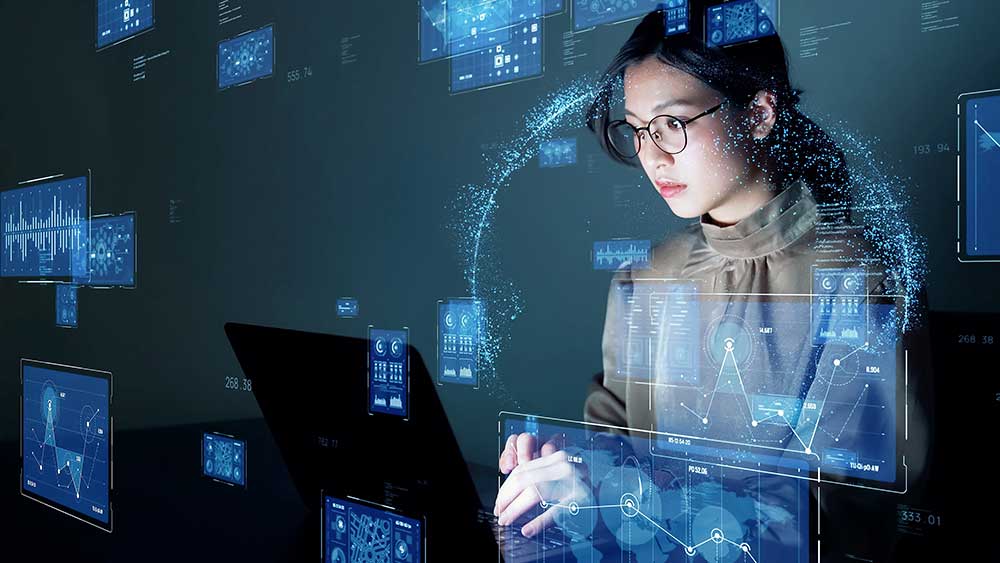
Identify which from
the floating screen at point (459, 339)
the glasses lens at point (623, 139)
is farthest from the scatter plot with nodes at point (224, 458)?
the glasses lens at point (623, 139)

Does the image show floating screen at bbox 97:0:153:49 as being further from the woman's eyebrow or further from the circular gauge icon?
the woman's eyebrow

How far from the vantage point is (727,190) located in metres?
1.30

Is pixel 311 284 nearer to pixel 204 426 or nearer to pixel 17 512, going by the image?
pixel 204 426

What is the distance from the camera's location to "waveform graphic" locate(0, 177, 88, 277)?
2648mm

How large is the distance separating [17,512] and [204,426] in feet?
3.90

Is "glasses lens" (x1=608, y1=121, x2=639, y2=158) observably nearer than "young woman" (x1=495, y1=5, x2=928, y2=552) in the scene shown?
No

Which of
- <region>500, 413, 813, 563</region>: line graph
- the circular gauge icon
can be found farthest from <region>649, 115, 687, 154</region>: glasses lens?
the circular gauge icon

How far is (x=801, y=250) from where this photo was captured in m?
1.23

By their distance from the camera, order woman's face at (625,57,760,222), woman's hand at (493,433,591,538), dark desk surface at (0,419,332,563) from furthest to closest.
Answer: dark desk surface at (0,419,332,563) → woman's hand at (493,433,591,538) → woman's face at (625,57,760,222)

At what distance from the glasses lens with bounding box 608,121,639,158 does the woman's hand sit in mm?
482

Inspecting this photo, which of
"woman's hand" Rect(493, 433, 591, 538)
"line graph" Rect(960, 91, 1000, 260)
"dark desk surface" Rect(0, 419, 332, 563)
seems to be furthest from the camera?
"dark desk surface" Rect(0, 419, 332, 563)

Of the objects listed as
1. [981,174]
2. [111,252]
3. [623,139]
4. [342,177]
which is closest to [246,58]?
[342,177]

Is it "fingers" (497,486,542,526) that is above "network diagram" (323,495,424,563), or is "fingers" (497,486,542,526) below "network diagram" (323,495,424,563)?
above

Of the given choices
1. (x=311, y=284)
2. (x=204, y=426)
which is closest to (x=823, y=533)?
(x=311, y=284)
